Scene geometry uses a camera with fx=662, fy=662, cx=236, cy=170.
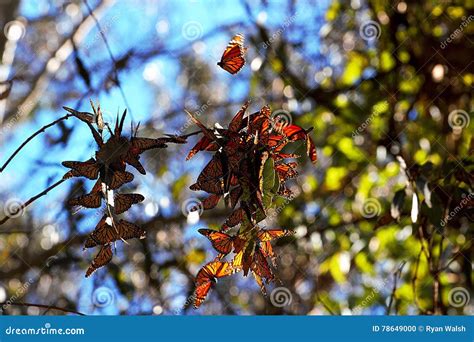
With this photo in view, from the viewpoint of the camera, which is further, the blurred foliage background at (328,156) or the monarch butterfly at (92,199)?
the blurred foliage background at (328,156)

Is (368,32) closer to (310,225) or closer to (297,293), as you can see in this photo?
(310,225)

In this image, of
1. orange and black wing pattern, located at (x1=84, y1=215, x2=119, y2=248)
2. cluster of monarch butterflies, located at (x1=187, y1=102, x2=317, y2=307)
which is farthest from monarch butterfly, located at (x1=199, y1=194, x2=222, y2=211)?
orange and black wing pattern, located at (x1=84, y1=215, x2=119, y2=248)

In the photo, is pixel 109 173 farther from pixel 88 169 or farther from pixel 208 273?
pixel 208 273

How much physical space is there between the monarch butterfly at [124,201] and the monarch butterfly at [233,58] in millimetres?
182

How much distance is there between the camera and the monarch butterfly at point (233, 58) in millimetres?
779

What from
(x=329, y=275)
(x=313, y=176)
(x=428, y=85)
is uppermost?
(x=428, y=85)

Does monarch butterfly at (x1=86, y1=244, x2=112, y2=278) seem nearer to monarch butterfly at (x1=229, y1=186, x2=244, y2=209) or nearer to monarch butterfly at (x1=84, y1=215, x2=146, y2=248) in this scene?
monarch butterfly at (x1=84, y1=215, x2=146, y2=248)

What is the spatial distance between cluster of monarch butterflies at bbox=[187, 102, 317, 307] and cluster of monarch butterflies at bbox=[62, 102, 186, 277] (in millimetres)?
49

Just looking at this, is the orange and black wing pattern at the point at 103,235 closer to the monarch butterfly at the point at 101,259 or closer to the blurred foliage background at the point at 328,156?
the monarch butterfly at the point at 101,259

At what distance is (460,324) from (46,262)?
3.91 feet

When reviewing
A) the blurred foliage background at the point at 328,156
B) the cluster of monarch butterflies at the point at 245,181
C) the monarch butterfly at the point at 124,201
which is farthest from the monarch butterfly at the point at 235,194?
the blurred foliage background at the point at 328,156

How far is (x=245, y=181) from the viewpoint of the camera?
2.25 ft

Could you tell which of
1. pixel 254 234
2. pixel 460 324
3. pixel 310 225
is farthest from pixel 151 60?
pixel 254 234

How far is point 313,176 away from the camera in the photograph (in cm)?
202
